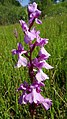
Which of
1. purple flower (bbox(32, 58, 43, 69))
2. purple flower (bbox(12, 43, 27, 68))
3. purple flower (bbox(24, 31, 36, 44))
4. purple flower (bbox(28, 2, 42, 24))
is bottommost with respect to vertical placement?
purple flower (bbox(32, 58, 43, 69))

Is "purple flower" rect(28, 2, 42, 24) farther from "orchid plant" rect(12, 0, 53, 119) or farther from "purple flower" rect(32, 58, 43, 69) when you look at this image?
"purple flower" rect(32, 58, 43, 69)

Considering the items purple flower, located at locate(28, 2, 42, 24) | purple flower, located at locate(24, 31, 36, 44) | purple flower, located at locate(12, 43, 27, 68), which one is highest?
purple flower, located at locate(28, 2, 42, 24)

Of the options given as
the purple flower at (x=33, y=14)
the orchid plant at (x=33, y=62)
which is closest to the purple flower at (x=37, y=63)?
the orchid plant at (x=33, y=62)

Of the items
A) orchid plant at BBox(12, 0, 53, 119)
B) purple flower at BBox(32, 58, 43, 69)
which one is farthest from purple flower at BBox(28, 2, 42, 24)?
purple flower at BBox(32, 58, 43, 69)

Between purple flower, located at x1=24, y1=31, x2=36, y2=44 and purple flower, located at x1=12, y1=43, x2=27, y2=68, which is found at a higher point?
purple flower, located at x1=24, y1=31, x2=36, y2=44

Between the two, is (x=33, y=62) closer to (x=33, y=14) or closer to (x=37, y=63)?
(x=37, y=63)

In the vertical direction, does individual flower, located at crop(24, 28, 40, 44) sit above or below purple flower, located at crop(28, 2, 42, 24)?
below

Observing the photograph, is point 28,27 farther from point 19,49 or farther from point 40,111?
point 40,111

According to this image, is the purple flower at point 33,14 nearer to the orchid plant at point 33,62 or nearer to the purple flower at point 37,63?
the orchid plant at point 33,62

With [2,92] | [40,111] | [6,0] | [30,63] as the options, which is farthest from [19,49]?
[6,0]

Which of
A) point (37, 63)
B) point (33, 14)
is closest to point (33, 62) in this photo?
point (37, 63)

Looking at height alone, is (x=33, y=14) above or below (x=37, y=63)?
above

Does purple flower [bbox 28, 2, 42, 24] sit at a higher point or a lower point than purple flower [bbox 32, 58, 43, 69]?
higher
